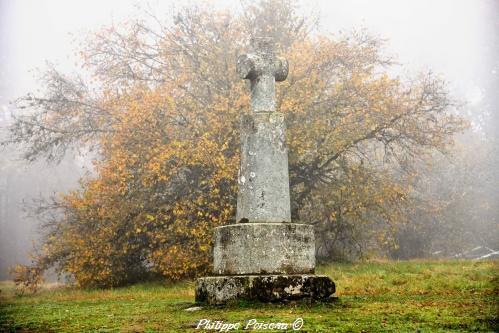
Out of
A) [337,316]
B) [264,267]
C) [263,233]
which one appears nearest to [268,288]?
[264,267]

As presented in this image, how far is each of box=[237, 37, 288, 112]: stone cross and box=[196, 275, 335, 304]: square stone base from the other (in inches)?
123

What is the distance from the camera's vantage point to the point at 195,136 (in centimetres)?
1838

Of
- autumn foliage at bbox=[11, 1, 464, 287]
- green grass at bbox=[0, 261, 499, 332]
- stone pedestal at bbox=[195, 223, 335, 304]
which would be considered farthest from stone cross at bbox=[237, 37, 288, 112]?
autumn foliage at bbox=[11, 1, 464, 287]

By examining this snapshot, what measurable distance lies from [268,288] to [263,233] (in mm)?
905

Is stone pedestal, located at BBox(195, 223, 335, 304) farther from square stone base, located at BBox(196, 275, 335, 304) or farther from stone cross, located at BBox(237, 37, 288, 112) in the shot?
stone cross, located at BBox(237, 37, 288, 112)

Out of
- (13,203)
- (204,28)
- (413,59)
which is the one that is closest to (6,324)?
(204,28)

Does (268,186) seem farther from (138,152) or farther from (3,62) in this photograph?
(3,62)

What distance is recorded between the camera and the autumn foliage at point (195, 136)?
17.6 meters

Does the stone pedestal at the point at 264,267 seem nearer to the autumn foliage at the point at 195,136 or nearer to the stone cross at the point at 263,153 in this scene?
the stone cross at the point at 263,153

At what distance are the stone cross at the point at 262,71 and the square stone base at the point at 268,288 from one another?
3.12 meters

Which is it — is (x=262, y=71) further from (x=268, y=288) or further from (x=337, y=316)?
(x=337, y=316)

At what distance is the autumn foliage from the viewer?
57.8 feet

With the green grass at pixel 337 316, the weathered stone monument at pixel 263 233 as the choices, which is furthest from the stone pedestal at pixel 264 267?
the green grass at pixel 337 316

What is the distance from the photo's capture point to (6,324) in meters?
7.37
